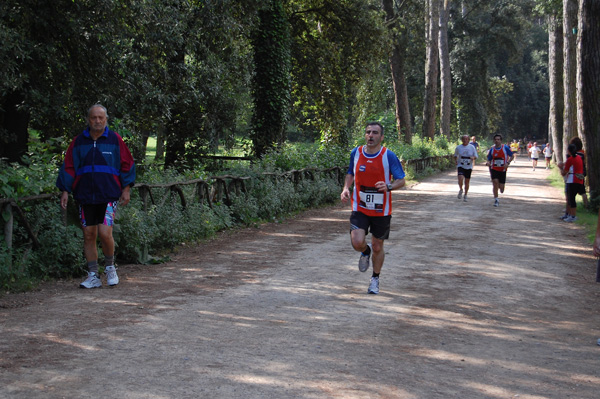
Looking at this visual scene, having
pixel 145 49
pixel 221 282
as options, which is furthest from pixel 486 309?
pixel 145 49

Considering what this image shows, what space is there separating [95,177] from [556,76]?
29647 mm

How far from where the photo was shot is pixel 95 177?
7.91m

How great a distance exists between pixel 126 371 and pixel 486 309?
13.4 feet

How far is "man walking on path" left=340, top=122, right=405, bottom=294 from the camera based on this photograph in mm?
7910

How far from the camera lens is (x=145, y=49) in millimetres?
14625

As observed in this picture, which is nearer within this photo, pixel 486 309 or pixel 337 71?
pixel 486 309

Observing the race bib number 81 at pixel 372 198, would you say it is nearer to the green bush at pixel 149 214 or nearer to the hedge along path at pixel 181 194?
the green bush at pixel 149 214

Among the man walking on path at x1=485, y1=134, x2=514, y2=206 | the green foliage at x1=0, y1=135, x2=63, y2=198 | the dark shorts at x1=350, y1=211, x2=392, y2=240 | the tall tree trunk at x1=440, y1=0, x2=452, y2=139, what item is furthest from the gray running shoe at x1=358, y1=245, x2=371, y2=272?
the tall tree trunk at x1=440, y1=0, x2=452, y2=139

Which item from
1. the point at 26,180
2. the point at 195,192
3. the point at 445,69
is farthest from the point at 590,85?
the point at 445,69

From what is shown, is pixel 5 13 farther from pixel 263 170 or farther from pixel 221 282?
pixel 263 170

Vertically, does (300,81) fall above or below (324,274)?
above

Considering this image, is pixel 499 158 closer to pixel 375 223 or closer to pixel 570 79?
pixel 570 79

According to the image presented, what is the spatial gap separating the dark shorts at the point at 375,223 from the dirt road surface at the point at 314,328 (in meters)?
0.72

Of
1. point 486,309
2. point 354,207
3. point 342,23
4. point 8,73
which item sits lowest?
point 486,309
